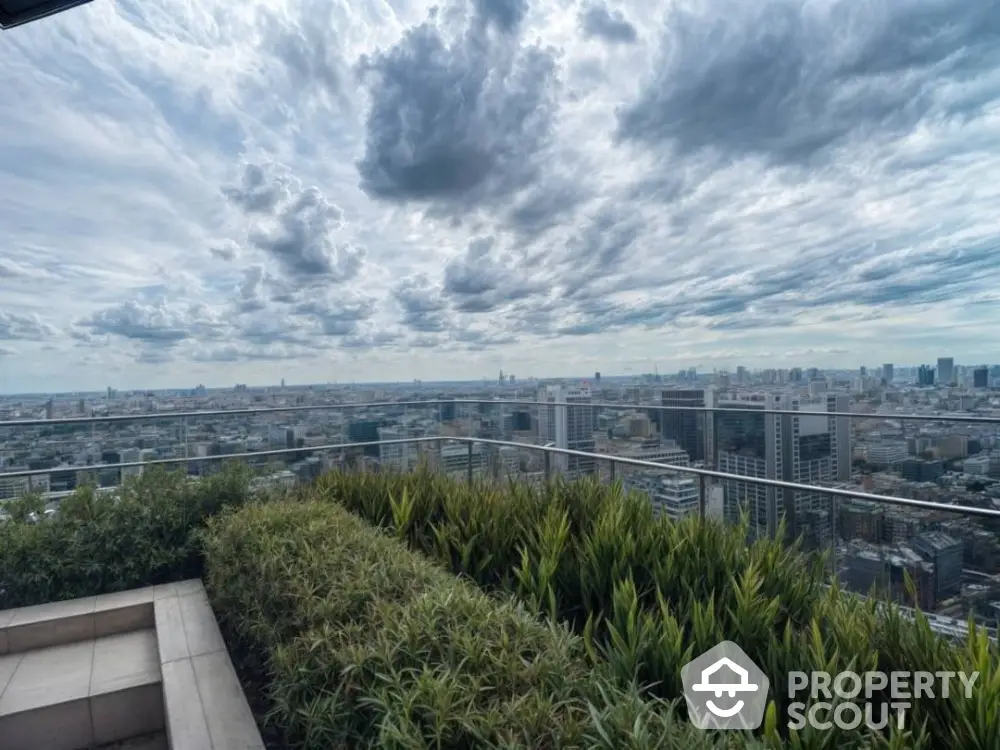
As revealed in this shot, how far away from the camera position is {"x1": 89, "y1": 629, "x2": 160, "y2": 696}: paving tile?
9.47 ft

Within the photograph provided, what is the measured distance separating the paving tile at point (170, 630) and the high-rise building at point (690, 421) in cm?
385

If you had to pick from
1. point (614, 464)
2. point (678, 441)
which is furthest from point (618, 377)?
point (614, 464)

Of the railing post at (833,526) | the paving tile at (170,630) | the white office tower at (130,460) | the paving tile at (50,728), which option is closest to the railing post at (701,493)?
the railing post at (833,526)

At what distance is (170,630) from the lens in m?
3.20

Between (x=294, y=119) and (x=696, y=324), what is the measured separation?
6953 mm

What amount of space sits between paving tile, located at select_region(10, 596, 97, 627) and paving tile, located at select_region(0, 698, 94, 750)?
92 cm

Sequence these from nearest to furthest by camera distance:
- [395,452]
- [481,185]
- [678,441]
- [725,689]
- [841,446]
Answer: [725,689], [841,446], [678,441], [395,452], [481,185]

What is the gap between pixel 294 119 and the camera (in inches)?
290

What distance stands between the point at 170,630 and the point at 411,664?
2.26 metres

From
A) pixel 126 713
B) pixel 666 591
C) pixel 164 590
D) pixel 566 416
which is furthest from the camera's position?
pixel 566 416

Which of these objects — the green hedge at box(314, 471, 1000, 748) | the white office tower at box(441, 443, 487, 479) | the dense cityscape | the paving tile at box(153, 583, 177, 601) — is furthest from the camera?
the white office tower at box(441, 443, 487, 479)

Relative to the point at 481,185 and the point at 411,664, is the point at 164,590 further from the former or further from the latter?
the point at 481,185

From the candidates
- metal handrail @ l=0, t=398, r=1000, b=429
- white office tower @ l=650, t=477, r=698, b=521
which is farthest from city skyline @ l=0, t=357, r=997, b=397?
white office tower @ l=650, t=477, r=698, b=521

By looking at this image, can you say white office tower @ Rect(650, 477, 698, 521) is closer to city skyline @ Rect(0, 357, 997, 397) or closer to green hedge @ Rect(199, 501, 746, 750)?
green hedge @ Rect(199, 501, 746, 750)
